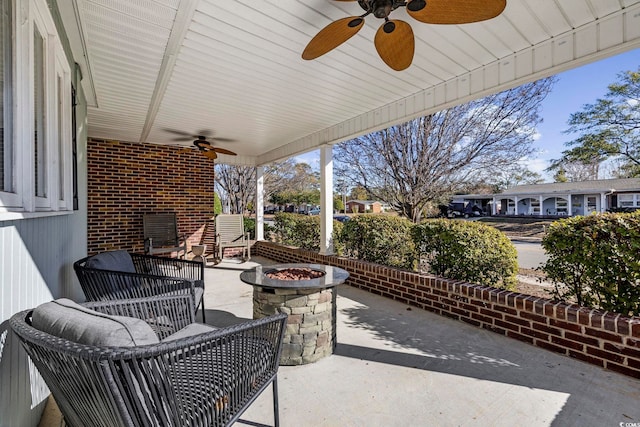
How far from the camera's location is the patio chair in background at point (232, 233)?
7310 mm

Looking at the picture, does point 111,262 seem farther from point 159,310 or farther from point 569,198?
point 569,198

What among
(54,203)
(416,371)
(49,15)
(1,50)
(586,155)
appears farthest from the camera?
(586,155)

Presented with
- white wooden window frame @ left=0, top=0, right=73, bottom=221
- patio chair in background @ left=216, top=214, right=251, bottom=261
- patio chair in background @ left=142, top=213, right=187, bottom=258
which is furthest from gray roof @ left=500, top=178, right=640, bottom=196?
white wooden window frame @ left=0, top=0, right=73, bottom=221

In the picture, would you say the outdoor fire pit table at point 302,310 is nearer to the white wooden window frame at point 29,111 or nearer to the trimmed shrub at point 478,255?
the white wooden window frame at point 29,111

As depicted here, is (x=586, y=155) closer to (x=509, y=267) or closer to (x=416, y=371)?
(x=509, y=267)

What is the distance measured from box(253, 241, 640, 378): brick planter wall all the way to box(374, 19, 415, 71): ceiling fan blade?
241 centimetres

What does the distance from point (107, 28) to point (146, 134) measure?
12.6ft

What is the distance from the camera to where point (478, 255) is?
148 inches

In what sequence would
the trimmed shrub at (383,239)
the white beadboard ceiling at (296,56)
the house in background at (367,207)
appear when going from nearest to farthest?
the white beadboard ceiling at (296,56) → the trimmed shrub at (383,239) → the house in background at (367,207)

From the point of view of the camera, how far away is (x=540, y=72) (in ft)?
9.35

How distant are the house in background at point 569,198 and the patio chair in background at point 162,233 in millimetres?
14649

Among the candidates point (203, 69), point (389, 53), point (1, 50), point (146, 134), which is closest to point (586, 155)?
point (389, 53)

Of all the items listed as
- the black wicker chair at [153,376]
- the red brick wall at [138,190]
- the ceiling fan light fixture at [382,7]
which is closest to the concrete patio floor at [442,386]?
the black wicker chair at [153,376]

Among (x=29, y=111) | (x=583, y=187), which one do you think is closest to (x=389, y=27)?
(x=29, y=111)
